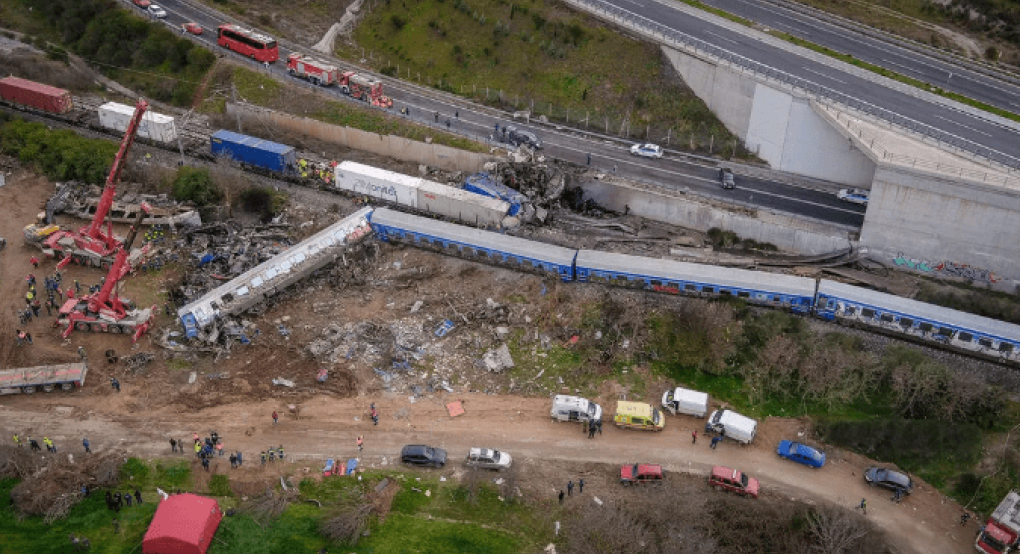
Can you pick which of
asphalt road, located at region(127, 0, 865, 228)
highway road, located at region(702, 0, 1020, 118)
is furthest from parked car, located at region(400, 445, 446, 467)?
highway road, located at region(702, 0, 1020, 118)

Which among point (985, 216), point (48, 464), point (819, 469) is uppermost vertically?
point (985, 216)

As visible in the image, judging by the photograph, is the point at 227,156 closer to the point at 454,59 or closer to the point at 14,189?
the point at 14,189

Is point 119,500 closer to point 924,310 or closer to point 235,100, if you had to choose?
point 235,100

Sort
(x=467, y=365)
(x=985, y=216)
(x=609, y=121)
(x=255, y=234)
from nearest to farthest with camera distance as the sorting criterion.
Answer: (x=467, y=365) → (x=985, y=216) → (x=255, y=234) → (x=609, y=121)

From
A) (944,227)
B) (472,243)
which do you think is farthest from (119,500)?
(944,227)

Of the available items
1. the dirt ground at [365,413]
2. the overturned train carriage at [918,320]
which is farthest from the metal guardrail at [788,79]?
the dirt ground at [365,413]

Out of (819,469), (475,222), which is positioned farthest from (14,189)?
(819,469)
